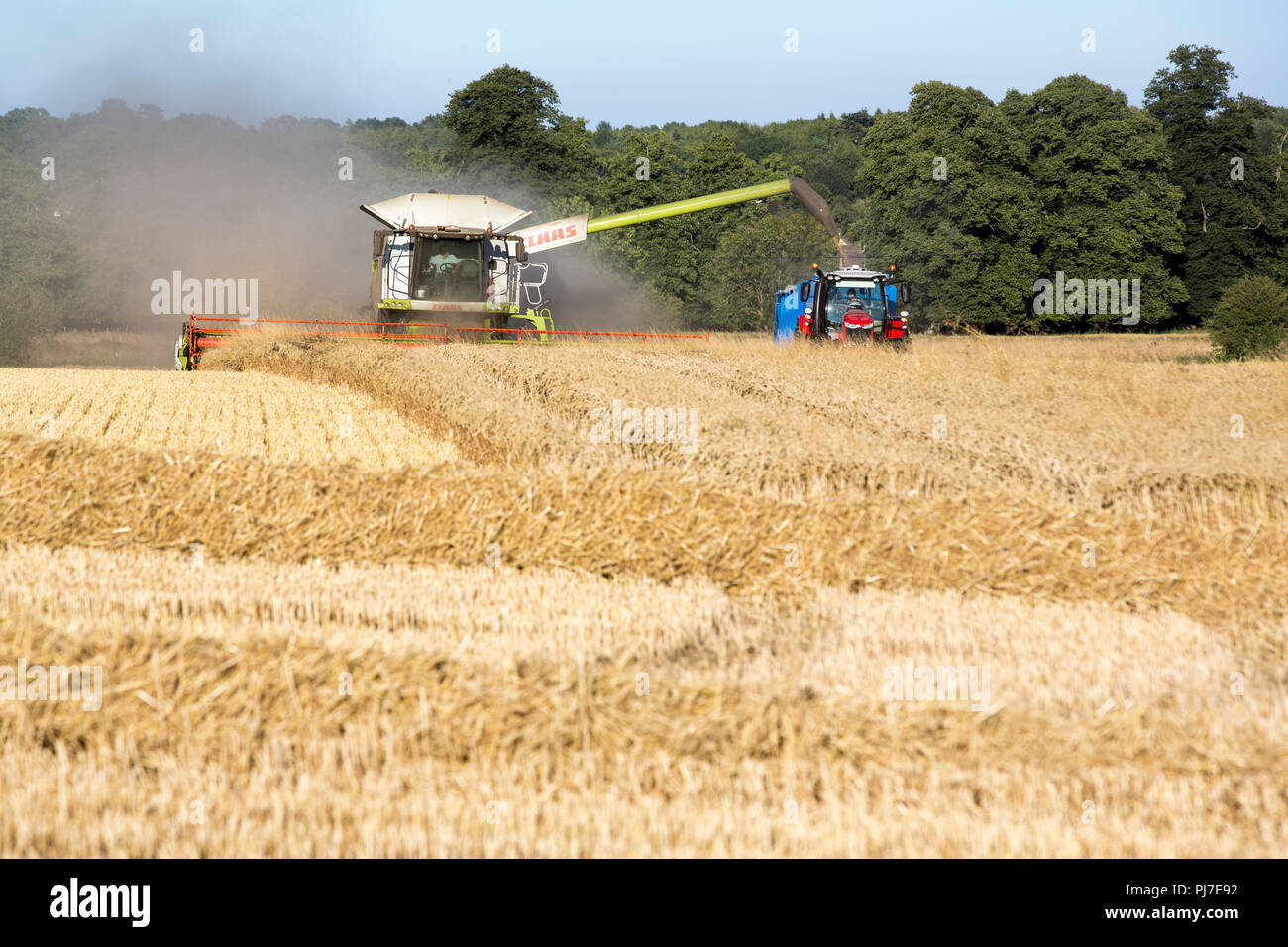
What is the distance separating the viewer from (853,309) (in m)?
22.6

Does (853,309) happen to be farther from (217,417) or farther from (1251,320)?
(1251,320)

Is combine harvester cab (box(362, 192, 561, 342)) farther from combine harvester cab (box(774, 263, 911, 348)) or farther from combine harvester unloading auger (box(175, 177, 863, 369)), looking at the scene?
combine harvester cab (box(774, 263, 911, 348))

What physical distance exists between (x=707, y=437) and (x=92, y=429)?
273 inches

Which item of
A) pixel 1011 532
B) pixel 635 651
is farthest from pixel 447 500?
pixel 1011 532

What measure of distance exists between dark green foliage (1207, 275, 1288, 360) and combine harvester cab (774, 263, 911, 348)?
12.8 m

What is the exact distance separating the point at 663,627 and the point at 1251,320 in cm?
2954

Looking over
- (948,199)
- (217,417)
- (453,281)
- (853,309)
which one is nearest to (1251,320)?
(853,309)

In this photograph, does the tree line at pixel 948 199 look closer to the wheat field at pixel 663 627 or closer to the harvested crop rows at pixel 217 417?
the harvested crop rows at pixel 217 417

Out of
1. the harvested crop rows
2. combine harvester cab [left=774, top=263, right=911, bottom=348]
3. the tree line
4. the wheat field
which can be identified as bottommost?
the wheat field

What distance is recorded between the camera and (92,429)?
12266 millimetres

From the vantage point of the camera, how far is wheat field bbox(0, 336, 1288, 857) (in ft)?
13.4

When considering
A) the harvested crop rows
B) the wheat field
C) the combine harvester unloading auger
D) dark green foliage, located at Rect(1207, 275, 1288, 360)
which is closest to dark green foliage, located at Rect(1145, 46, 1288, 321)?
dark green foliage, located at Rect(1207, 275, 1288, 360)

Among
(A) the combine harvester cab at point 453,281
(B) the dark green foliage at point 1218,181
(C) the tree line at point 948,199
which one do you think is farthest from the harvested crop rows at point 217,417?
(B) the dark green foliage at point 1218,181

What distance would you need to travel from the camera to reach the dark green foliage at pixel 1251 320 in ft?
99.1
